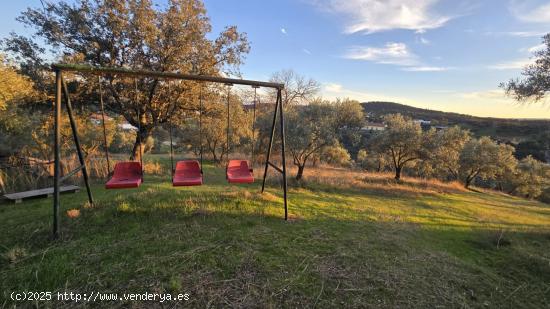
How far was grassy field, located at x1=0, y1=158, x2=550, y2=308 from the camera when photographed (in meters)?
3.37

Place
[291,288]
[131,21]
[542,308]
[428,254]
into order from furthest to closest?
[131,21] < [428,254] < [542,308] < [291,288]

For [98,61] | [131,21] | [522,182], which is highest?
[131,21]

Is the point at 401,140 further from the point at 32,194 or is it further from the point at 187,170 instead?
the point at 32,194

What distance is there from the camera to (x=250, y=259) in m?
4.11

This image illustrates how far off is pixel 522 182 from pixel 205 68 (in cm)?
3620

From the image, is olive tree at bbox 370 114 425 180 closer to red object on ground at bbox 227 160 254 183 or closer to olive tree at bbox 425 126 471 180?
olive tree at bbox 425 126 471 180

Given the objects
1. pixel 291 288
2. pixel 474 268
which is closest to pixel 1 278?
pixel 291 288

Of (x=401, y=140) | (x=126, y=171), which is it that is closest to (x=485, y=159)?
(x=401, y=140)

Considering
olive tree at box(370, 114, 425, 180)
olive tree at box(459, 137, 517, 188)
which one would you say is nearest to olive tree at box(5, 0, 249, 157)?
olive tree at box(370, 114, 425, 180)

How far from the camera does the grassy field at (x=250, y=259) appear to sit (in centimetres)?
337

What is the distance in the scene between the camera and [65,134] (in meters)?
12.4

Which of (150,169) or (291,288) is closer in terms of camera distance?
(291,288)

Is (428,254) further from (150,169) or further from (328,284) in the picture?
(150,169)

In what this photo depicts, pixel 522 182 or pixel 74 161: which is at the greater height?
pixel 74 161
